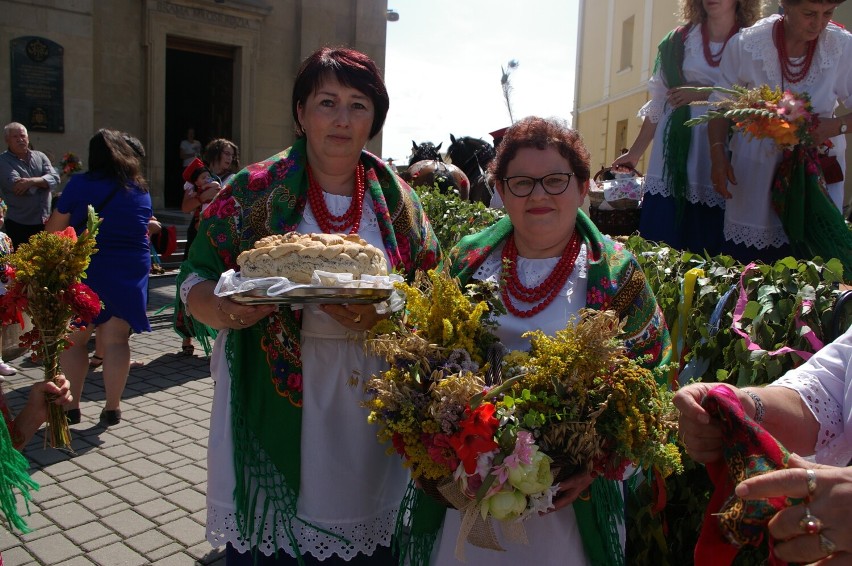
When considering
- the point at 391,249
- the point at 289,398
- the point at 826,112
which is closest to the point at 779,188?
the point at 826,112

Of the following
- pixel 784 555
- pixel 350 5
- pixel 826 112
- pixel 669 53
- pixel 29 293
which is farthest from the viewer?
pixel 350 5

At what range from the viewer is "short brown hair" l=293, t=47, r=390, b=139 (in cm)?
269

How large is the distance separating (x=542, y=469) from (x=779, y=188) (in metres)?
2.84

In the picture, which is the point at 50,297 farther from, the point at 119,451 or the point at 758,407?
the point at 758,407

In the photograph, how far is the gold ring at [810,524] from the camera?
1235mm

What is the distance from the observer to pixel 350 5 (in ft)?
57.3

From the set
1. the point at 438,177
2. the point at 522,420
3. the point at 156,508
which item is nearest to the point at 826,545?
the point at 522,420

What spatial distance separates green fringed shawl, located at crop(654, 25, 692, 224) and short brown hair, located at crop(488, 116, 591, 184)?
2.00 meters

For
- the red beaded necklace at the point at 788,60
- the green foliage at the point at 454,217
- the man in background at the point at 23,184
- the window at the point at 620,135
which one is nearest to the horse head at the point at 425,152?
the green foliage at the point at 454,217

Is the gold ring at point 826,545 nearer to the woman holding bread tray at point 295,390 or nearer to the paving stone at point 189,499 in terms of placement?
the woman holding bread tray at point 295,390

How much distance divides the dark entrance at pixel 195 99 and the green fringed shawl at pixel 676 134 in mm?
13770

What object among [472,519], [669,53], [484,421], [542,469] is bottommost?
[472,519]

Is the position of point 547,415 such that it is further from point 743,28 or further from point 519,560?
point 743,28

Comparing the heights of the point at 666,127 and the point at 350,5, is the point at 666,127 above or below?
below
